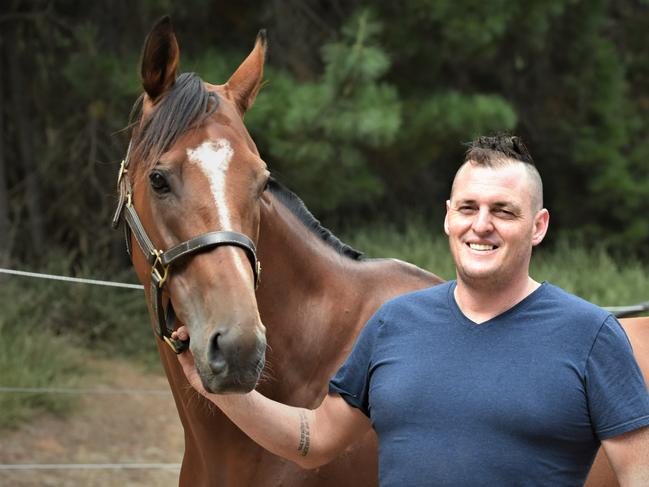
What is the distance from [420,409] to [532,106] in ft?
29.9

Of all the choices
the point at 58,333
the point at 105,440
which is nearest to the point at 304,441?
the point at 105,440

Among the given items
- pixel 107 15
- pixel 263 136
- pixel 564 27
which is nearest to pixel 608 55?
pixel 564 27

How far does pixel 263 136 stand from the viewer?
7.47 metres

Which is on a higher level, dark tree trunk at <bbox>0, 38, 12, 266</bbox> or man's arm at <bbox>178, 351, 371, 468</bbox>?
man's arm at <bbox>178, 351, 371, 468</bbox>

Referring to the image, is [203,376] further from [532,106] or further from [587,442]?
[532,106]

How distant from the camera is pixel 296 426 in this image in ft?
7.42

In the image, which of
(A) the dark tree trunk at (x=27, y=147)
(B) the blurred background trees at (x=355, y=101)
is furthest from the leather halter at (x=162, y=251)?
(A) the dark tree trunk at (x=27, y=147)

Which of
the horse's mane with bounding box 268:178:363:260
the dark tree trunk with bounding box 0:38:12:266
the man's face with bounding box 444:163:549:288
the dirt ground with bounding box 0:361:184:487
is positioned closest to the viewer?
the man's face with bounding box 444:163:549:288

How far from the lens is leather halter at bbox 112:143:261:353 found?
244cm

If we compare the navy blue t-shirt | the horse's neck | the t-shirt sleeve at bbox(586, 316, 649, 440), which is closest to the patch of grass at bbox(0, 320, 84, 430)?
the horse's neck

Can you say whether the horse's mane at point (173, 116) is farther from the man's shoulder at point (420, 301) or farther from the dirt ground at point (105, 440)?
the dirt ground at point (105, 440)

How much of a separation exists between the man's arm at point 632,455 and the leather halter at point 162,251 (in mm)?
1056

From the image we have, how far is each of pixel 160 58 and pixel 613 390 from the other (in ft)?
5.22

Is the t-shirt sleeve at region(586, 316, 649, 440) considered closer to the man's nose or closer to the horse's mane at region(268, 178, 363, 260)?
the man's nose
